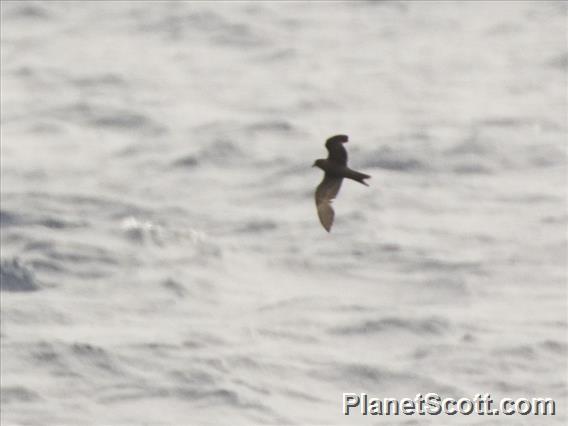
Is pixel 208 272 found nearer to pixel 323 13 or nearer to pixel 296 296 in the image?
pixel 296 296

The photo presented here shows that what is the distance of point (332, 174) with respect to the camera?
14.8 metres

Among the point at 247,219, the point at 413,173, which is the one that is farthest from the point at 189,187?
the point at 413,173

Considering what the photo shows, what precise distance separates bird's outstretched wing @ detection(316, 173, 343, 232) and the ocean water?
492 inches

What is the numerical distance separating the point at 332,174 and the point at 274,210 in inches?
741

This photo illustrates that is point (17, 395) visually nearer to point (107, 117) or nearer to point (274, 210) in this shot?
point (274, 210)

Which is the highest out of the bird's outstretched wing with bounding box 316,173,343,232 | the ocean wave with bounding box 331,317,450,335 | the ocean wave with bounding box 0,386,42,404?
the ocean wave with bounding box 331,317,450,335

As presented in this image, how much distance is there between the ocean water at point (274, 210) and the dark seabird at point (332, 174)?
12424mm

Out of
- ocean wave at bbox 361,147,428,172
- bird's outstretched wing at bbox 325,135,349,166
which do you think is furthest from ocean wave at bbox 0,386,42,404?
bird's outstretched wing at bbox 325,135,349,166

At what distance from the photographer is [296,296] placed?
31.4 m

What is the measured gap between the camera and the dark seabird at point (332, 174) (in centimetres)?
1430

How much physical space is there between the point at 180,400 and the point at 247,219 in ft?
19.3

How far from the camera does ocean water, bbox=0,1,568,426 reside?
28.9 m

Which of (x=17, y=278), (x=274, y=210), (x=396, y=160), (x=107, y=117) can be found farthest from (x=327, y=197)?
(x=107, y=117)

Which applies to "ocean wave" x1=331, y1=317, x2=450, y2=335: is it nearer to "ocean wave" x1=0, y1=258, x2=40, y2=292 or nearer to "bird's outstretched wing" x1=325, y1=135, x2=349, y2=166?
"ocean wave" x1=0, y1=258, x2=40, y2=292
